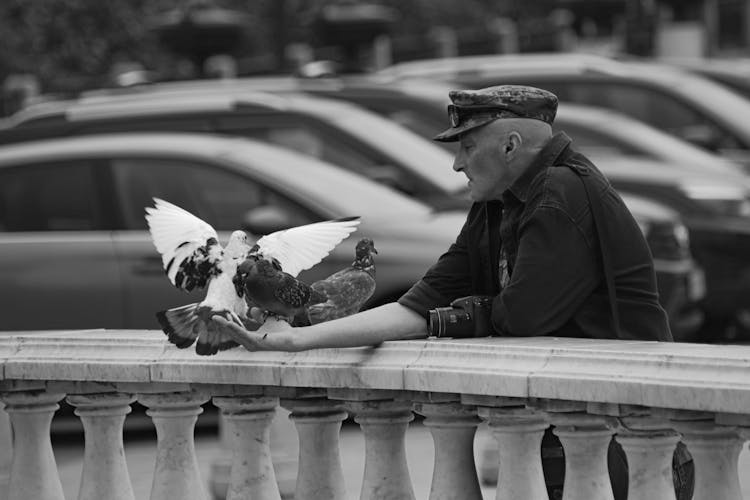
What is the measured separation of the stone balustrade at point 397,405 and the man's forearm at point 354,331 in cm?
4

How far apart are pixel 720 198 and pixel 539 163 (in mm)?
7744

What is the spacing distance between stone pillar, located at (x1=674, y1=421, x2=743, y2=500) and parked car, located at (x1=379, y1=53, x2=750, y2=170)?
10.6m

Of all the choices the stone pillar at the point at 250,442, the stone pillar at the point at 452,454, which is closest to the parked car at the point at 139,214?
the stone pillar at the point at 250,442

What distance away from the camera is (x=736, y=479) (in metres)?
3.51

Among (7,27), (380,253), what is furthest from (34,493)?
(7,27)

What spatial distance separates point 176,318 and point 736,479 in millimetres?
Answer: 1302

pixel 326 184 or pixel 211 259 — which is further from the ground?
pixel 326 184

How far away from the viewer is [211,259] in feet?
13.3

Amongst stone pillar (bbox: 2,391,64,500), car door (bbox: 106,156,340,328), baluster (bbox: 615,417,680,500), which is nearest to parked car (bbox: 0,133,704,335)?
car door (bbox: 106,156,340,328)

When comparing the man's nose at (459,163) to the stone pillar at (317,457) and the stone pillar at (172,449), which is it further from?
the stone pillar at (172,449)

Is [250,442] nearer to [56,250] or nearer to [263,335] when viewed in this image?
[263,335]

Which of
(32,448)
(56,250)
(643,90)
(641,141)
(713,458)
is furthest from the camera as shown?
(643,90)

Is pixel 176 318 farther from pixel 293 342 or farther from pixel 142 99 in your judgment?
pixel 142 99

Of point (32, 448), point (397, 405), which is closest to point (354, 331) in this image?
point (397, 405)
